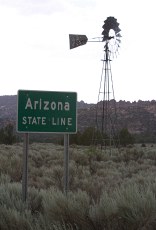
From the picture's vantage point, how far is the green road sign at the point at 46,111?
8.33 meters

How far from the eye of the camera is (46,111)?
8414mm

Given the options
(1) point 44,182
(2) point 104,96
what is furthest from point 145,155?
(1) point 44,182

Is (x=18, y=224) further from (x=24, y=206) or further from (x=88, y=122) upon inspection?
(x=88, y=122)

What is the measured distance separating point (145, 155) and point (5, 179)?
47.0 feet

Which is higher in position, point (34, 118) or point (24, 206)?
point (34, 118)

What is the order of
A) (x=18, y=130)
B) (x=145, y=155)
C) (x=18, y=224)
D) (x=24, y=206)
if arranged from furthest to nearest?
(x=145, y=155) < (x=18, y=130) < (x=24, y=206) < (x=18, y=224)

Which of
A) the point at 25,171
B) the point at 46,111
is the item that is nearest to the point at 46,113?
the point at 46,111

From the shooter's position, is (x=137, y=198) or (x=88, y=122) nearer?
(x=137, y=198)

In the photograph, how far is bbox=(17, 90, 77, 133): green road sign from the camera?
833 cm

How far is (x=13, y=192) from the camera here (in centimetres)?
905

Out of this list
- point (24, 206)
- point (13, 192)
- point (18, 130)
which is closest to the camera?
point (24, 206)

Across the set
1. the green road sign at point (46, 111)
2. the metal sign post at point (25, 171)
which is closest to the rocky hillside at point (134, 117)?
the green road sign at point (46, 111)

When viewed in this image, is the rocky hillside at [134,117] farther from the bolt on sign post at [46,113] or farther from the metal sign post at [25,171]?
the metal sign post at [25,171]

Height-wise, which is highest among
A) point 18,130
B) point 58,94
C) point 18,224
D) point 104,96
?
point 104,96
